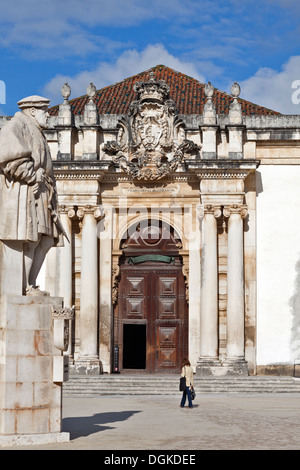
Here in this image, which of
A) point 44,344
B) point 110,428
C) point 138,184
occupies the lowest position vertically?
point 110,428

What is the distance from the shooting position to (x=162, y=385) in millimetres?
21484

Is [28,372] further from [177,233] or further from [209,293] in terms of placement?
[177,233]

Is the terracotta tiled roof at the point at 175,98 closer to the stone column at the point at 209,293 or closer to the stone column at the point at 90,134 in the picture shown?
the stone column at the point at 90,134

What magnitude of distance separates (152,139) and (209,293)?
190 inches

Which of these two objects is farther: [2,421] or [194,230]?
[194,230]

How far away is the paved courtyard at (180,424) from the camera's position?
1013 cm

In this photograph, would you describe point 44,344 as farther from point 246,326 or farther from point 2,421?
point 246,326

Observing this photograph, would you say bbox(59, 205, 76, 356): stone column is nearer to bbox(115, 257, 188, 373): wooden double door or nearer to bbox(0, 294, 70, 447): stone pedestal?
bbox(115, 257, 188, 373): wooden double door

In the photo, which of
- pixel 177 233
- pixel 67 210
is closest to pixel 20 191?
pixel 67 210

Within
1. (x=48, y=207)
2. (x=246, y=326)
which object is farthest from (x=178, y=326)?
(x=48, y=207)

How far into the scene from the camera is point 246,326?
2431 cm
